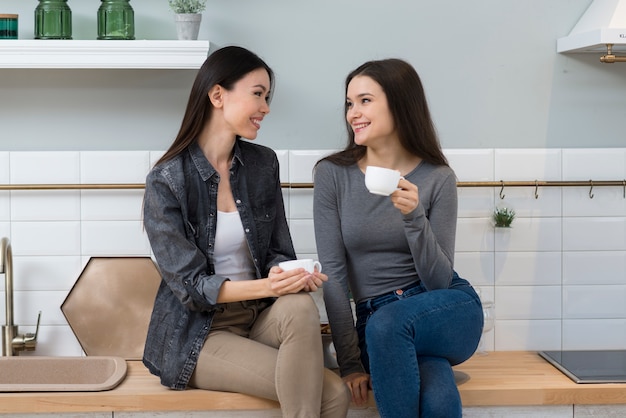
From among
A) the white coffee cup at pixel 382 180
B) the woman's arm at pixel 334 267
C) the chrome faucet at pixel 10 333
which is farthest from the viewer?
A: the chrome faucet at pixel 10 333

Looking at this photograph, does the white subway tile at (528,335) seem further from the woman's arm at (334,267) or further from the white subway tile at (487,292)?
the woman's arm at (334,267)

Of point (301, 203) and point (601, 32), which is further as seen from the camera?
point (301, 203)

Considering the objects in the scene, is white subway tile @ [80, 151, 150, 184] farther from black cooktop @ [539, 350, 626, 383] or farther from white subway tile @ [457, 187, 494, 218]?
black cooktop @ [539, 350, 626, 383]

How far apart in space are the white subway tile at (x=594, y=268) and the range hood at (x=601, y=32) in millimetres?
619

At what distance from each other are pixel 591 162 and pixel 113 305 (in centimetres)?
154

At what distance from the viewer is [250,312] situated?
244 cm

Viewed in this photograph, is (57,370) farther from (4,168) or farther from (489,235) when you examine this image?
(489,235)

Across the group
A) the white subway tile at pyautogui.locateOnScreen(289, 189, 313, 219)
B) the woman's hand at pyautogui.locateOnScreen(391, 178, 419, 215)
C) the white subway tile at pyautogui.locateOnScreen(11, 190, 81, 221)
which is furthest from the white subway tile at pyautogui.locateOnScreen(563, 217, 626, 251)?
the white subway tile at pyautogui.locateOnScreen(11, 190, 81, 221)

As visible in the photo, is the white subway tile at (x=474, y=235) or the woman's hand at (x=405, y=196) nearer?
the woman's hand at (x=405, y=196)

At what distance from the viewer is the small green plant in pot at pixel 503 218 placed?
291cm

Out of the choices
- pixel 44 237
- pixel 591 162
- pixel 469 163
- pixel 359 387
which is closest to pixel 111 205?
pixel 44 237

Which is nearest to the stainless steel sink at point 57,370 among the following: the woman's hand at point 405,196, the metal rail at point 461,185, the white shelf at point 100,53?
the metal rail at point 461,185

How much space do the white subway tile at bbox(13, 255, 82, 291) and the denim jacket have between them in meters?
0.57

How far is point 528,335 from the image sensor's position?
3006 mm
